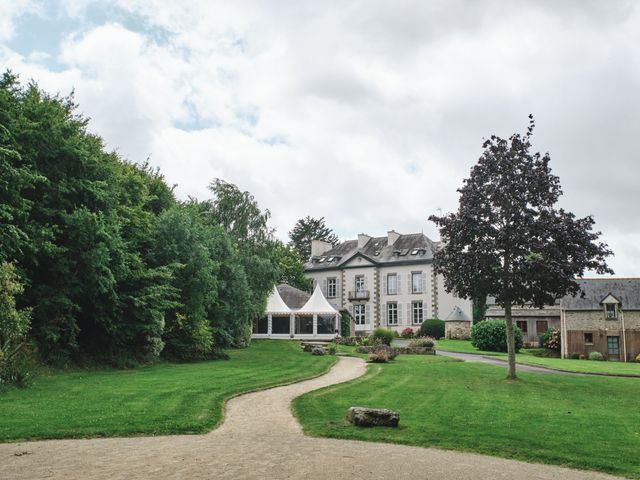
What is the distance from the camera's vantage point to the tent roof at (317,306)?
4684cm

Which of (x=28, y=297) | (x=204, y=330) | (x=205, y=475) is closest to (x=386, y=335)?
(x=204, y=330)

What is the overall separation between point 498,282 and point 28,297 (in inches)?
652

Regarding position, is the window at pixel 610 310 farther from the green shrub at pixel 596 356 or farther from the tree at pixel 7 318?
the tree at pixel 7 318

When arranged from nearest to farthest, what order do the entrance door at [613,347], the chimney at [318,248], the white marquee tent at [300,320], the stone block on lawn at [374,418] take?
the stone block on lawn at [374,418]
the entrance door at [613,347]
the white marquee tent at [300,320]
the chimney at [318,248]

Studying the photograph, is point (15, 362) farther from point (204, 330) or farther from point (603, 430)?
point (603, 430)

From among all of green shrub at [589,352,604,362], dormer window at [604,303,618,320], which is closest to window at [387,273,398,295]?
dormer window at [604,303,618,320]

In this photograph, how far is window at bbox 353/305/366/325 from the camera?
57656 mm

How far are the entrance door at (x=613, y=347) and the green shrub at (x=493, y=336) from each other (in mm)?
6632

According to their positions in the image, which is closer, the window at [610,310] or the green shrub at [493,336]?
the green shrub at [493,336]

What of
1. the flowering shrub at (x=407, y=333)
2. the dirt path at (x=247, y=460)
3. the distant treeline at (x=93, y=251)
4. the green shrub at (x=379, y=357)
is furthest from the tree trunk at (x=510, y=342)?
the flowering shrub at (x=407, y=333)

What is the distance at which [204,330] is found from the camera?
26.3 metres

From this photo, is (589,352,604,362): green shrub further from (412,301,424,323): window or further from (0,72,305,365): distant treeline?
(0,72,305,365): distant treeline

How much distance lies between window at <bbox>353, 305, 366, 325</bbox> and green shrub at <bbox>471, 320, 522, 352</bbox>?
20308 millimetres

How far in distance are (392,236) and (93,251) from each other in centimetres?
4246
